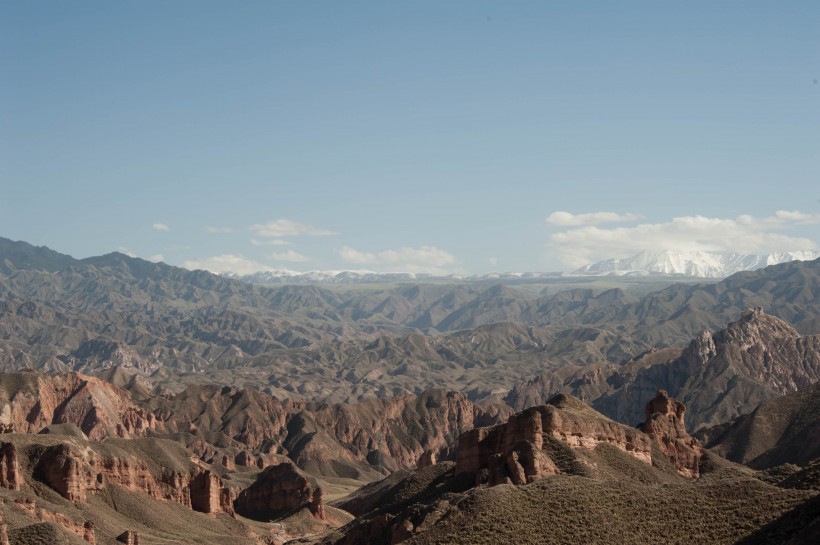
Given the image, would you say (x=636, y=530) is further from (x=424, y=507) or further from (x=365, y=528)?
(x=365, y=528)

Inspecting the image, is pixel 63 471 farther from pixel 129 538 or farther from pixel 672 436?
pixel 672 436

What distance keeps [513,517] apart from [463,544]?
5770 mm

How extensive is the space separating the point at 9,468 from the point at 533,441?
74019 millimetres

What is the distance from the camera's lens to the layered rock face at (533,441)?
124375 mm

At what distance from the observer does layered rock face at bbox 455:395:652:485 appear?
12438 centimetres

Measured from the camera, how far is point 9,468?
163250 millimetres

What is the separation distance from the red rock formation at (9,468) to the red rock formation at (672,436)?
8412 cm

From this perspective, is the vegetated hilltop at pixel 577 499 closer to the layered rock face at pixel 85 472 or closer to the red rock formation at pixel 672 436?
the red rock formation at pixel 672 436

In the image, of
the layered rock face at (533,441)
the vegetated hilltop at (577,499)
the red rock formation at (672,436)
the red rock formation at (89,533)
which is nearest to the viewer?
the vegetated hilltop at (577,499)

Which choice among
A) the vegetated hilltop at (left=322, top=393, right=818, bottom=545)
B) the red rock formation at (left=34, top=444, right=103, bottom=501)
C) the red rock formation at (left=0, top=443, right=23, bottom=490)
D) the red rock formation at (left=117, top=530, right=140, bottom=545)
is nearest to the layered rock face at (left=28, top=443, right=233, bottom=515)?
the red rock formation at (left=34, top=444, right=103, bottom=501)

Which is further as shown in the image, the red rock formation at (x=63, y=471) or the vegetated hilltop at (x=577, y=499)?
the red rock formation at (x=63, y=471)

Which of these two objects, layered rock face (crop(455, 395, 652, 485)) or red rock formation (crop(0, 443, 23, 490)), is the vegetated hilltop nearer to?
layered rock face (crop(455, 395, 652, 485))

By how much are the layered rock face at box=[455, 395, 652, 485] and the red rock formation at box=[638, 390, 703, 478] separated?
36.3ft

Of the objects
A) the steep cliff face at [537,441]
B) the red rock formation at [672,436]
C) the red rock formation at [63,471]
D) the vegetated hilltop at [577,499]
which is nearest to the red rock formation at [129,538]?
the red rock formation at [63,471]
